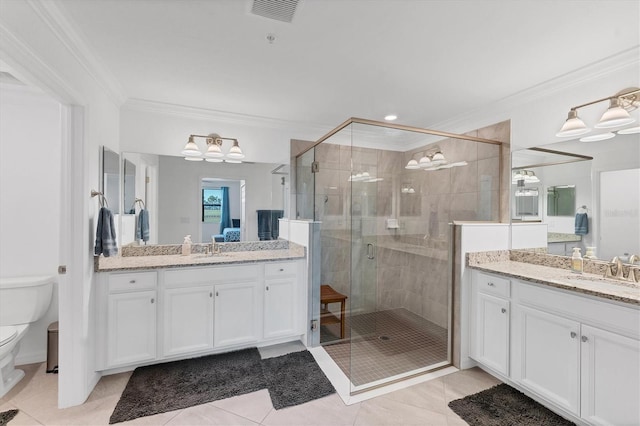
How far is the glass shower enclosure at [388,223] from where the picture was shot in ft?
8.96

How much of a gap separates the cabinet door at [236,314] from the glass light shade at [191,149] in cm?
136

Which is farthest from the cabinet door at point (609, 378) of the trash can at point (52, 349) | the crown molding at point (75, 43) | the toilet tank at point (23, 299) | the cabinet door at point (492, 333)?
the toilet tank at point (23, 299)

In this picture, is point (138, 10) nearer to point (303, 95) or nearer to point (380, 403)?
point (303, 95)

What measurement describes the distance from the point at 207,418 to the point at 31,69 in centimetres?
226

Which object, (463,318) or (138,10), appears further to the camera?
(463,318)

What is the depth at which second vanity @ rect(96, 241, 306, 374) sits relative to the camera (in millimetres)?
2303

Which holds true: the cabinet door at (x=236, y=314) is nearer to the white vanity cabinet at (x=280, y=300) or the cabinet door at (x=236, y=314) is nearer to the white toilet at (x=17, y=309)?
the white vanity cabinet at (x=280, y=300)

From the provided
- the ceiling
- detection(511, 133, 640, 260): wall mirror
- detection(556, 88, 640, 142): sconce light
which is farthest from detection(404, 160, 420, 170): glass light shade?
detection(556, 88, 640, 142): sconce light

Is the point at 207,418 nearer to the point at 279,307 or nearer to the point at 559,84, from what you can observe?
the point at 279,307

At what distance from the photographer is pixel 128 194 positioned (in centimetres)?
280

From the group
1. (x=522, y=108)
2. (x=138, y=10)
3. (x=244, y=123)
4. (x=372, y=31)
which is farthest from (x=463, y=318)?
(x=138, y=10)

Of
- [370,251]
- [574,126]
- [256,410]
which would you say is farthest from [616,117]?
[256,410]

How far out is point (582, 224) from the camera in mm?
2322

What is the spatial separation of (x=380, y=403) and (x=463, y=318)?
1050mm
